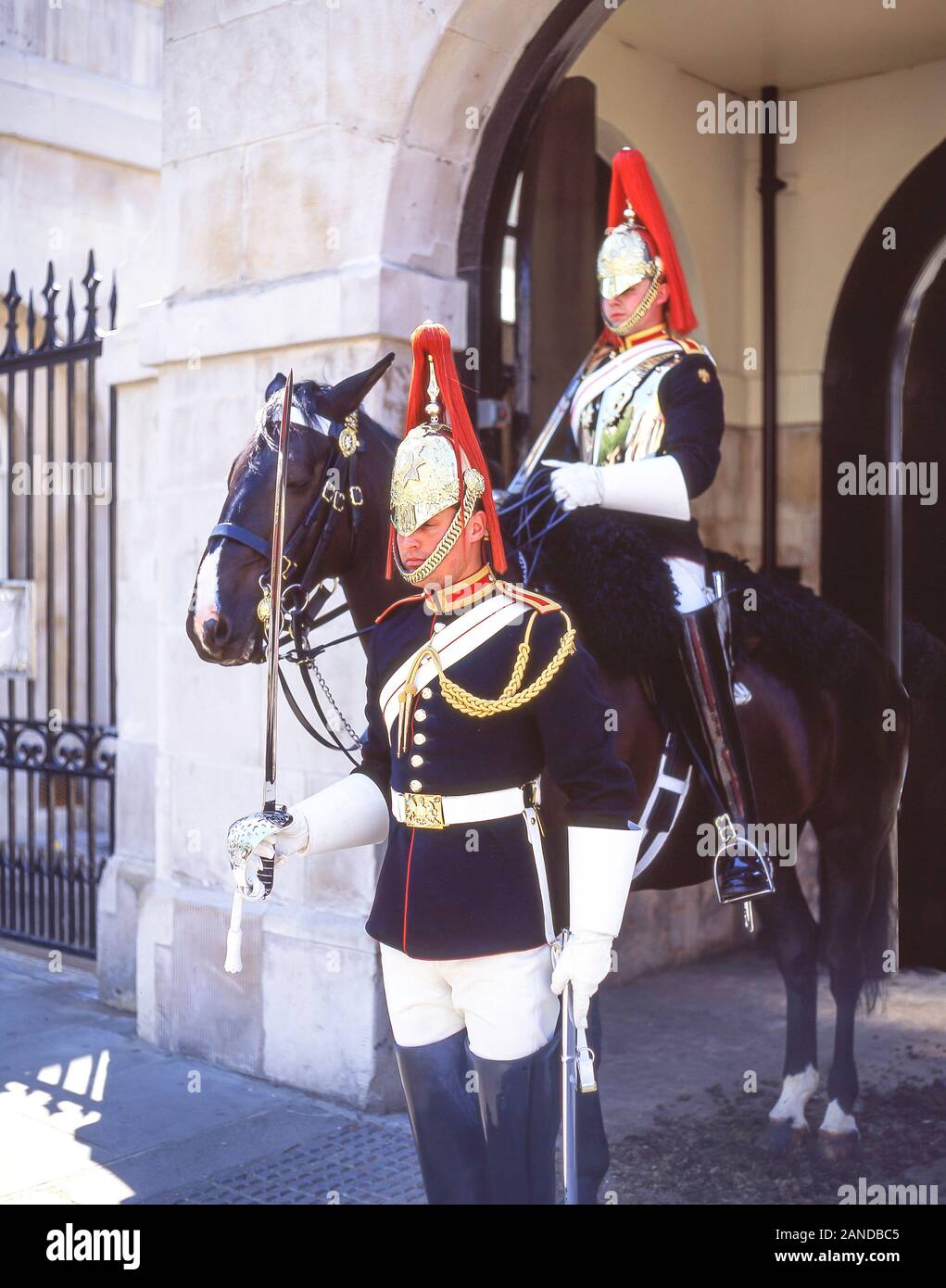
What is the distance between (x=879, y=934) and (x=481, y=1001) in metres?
2.66

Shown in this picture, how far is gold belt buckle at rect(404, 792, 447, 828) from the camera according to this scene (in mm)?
2691

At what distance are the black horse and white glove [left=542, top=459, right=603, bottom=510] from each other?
15 centimetres

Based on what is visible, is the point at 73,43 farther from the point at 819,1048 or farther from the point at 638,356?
the point at 819,1048

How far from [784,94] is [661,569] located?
416 centimetres

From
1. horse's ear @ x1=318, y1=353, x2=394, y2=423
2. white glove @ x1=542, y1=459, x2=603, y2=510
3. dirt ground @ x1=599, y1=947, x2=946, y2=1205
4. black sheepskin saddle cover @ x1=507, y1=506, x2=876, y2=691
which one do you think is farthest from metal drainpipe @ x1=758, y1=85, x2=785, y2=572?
horse's ear @ x1=318, y1=353, x2=394, y2=423

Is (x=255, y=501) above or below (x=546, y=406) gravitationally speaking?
below

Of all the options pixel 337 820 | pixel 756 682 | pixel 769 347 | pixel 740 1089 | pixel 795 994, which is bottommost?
pixel 740 1089

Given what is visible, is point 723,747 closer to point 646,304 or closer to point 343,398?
point 646,304

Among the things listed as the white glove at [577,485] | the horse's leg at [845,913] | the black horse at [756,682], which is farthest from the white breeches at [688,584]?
the horse's leg at [845,913]

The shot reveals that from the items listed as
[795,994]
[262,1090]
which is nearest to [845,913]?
[795,994]

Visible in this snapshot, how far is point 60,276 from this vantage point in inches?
379

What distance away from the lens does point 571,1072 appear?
2734 millimetres

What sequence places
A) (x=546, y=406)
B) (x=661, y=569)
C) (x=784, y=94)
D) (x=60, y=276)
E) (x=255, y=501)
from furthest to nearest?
(x=60, y=276) < (x=784, y=94) < (x=546, y=406) < (x=661, y=569) < (x=255, y=501)
